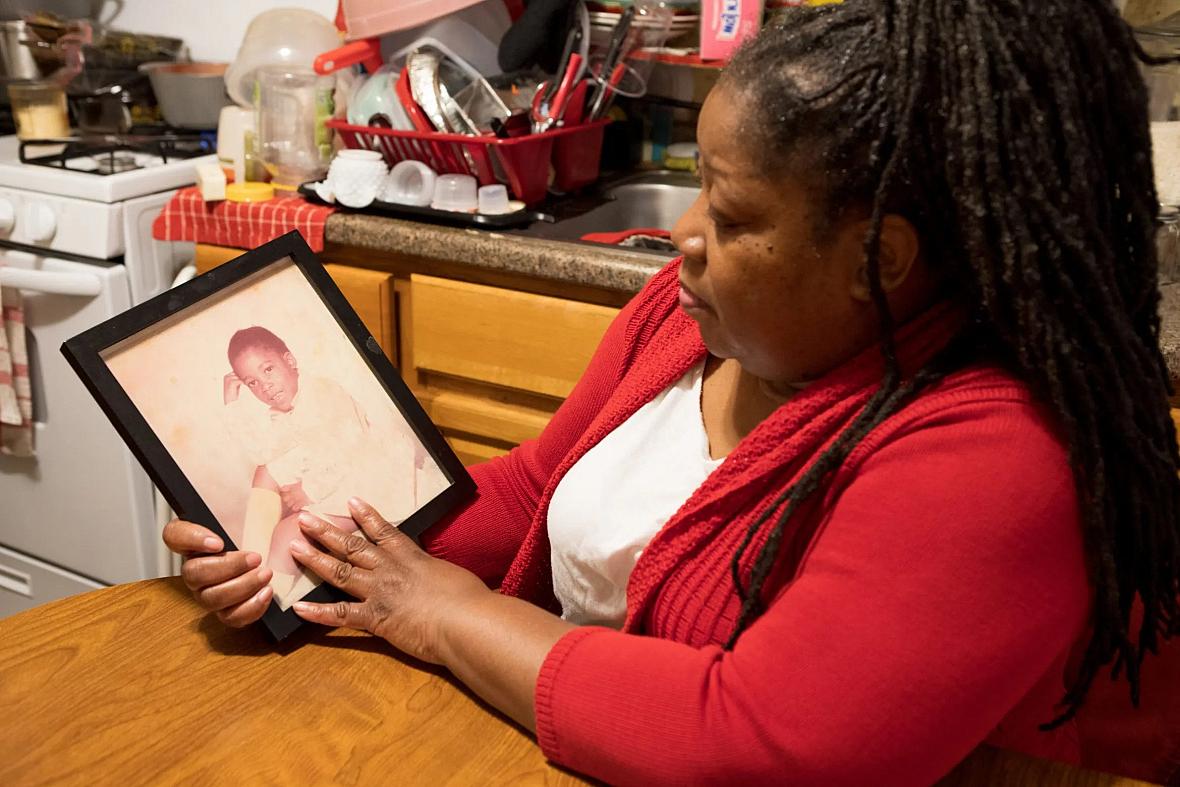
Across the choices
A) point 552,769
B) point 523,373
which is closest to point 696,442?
point 552,769

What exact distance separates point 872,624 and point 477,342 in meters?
1.11

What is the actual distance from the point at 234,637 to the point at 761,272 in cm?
49

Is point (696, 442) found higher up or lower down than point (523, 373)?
higher up

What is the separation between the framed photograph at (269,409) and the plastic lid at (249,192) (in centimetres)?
93

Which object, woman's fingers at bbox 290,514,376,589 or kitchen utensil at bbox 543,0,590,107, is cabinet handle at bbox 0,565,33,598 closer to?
Answer: kitchen utensil at bbox 543,0,590,107

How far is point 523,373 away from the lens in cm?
165

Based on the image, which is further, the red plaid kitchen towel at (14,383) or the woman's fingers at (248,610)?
the red plaid kitchen towel at (14,383)

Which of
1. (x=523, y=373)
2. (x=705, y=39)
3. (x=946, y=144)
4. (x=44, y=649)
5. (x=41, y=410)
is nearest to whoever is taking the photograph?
(x=946, y=144)

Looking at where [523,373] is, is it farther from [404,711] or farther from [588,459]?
[404,711]

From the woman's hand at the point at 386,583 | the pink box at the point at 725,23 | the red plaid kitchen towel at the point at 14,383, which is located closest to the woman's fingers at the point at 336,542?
the woman's hand at the point at 386,583

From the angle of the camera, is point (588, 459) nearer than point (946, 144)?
No

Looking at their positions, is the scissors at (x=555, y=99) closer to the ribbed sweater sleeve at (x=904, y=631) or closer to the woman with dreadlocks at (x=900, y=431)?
the woman with dreadlocks at (x=900, y=431)

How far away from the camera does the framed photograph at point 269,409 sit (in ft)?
2.76

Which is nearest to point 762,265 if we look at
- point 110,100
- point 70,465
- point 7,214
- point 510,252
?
point 510,252
